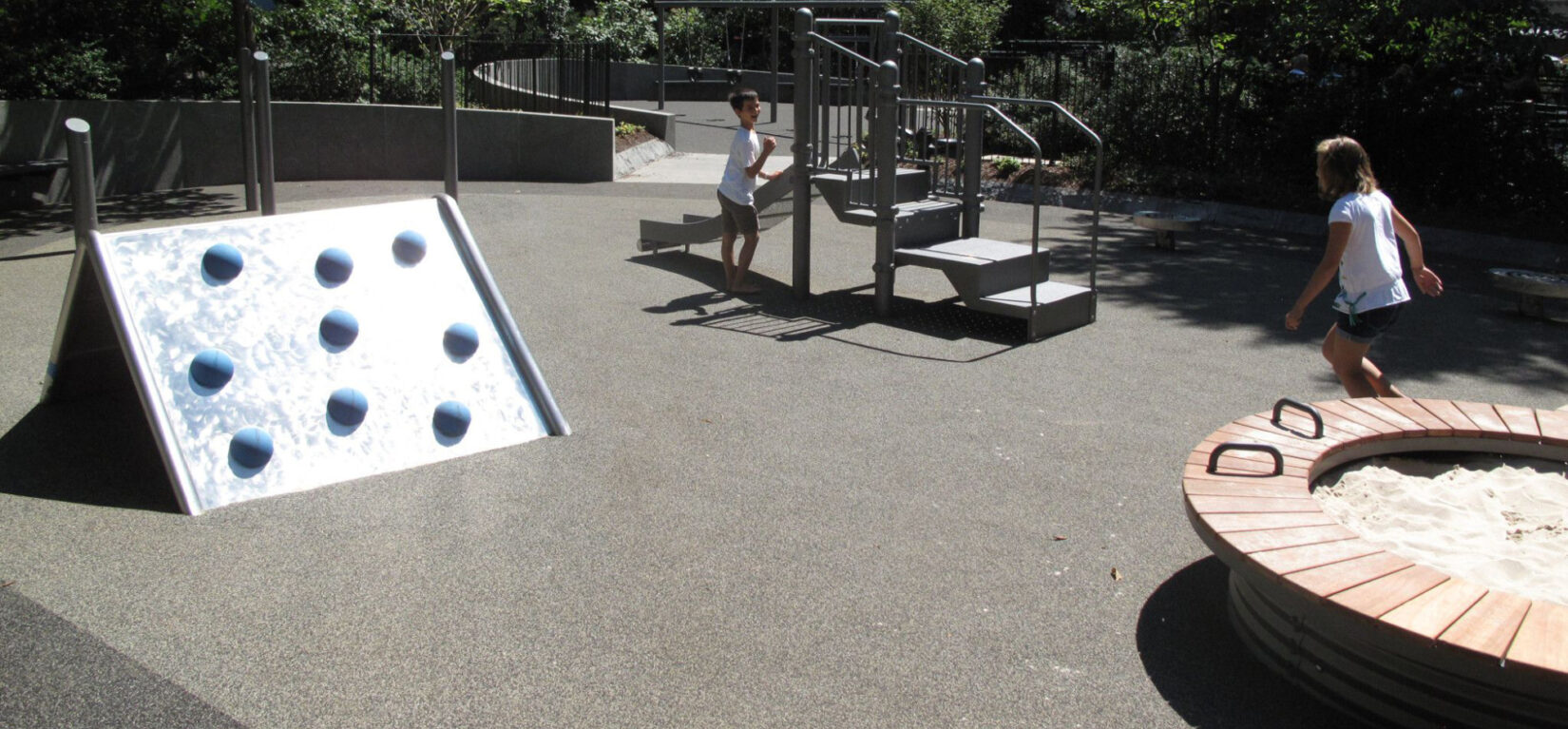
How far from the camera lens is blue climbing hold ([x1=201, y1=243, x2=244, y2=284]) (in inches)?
231

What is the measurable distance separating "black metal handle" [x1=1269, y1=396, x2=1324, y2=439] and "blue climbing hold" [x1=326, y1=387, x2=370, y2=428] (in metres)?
3.84

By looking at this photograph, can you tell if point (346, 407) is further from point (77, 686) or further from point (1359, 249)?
point (1359, 249)

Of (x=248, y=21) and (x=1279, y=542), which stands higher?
(x=248, y=21)

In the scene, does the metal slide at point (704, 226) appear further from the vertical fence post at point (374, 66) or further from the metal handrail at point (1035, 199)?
the vertical fence post at point (374, 66)

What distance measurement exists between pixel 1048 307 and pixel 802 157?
7.33ft

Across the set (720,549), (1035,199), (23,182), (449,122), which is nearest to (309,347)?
(449,122)

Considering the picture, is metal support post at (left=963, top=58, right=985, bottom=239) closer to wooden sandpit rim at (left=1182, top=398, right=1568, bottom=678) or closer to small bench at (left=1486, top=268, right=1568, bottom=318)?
small bench at (left=1486, top=268, right=1568, bottom=318)

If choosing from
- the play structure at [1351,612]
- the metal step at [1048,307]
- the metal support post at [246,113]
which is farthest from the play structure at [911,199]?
the metal support post at [246,113]

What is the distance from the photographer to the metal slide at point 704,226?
1041 centimetres

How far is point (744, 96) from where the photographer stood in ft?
31.3

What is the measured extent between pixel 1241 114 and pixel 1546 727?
1367 cm

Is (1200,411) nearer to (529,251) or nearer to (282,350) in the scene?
(282,350)

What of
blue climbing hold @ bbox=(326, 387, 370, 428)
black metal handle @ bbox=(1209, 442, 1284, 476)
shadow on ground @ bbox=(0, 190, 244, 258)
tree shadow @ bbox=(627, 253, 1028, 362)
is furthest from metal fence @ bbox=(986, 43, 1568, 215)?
blue climbing hold @ bbox=(326, 387, 370, 428)

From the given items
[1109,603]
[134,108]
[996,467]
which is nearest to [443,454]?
[996,467]
